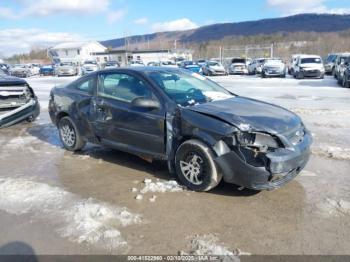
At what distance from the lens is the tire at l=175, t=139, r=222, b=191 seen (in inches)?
175

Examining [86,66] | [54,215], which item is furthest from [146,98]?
[86,66]

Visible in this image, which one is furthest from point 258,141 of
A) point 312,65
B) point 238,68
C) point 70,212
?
point 238,68

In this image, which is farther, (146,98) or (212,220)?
(146,98)

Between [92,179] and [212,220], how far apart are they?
2.17 metres

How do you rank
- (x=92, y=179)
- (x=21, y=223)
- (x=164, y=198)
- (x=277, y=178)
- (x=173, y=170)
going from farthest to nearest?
(x=92, y=179) → (x=173, y=170) → (x=164, y=198) → (x=277, y=178) → (x=21, y=223)

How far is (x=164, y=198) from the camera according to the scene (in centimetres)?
455

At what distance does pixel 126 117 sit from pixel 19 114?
4.77 metres

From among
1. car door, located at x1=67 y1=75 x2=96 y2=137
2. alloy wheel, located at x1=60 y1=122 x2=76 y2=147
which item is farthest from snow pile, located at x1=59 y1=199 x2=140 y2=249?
alloy wheel, located at x1=60 y1=122 x2=76 y2=147

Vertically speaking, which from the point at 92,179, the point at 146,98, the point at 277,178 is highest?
the point at 146,98

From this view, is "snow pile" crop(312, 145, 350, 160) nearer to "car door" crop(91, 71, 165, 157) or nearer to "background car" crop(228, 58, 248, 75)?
"car door" crop(91, 71, 165, 157)

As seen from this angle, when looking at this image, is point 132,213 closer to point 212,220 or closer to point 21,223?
point 212,220

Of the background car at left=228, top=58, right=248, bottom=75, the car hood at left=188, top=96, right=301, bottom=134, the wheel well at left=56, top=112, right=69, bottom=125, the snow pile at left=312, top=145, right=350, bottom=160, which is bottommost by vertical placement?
the background car at left=228, top=58, right=248, bottom=75

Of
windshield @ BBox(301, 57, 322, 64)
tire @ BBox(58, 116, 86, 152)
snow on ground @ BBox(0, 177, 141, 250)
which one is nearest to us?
snow on ground @ BBox(0, 177, 141, 250)

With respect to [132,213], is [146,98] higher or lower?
higher
